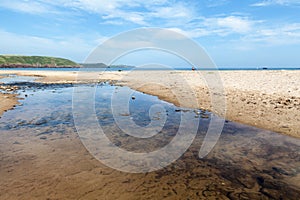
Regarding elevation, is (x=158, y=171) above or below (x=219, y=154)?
below

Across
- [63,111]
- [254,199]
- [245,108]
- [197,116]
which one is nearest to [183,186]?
[254,199]

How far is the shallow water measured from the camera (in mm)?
5332

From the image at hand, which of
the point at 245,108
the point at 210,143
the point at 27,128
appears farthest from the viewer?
the point at 245,108

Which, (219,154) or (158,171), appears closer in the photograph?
(158,171)

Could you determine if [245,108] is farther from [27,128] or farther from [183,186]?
[27,128]

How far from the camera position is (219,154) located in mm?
7527

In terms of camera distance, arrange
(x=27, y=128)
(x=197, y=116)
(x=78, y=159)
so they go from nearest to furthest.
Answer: (x=78, y=159)
(x=27, y=128)
(x=197, y=116)

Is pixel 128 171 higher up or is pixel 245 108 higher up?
pixel 245 108

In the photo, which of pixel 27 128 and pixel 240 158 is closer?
pixel 240 158

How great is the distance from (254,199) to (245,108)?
10.3 meters

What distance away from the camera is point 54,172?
601 centimetres

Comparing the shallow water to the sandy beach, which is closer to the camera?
the sandy beach

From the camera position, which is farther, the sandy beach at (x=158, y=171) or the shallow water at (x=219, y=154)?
the shallow water at (x=219, y=154)

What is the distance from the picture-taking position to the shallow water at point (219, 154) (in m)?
5.33
